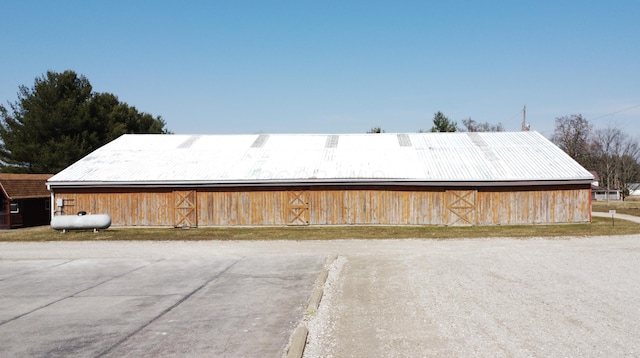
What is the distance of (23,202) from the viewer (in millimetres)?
32875

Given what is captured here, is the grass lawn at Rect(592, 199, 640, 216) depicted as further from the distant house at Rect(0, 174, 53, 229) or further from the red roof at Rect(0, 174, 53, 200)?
the red roof at Rect(0, 174, 53, 200)

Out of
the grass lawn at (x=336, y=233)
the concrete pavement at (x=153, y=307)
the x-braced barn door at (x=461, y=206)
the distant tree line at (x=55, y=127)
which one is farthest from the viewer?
the distant tree line at (x=55, y=127)

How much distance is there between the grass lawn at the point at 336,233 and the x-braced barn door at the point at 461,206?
1.34 m

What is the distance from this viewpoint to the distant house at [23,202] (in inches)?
1258

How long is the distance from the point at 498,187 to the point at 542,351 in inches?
924

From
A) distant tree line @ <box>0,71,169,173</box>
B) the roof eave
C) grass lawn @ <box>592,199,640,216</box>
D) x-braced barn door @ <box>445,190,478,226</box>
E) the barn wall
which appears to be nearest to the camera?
the roof eave

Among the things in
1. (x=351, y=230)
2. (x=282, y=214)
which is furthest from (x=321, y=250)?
(x=282, y=214)

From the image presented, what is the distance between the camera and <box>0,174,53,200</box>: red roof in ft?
105

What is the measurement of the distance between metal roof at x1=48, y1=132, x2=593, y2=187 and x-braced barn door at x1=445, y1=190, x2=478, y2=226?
2.74 feet

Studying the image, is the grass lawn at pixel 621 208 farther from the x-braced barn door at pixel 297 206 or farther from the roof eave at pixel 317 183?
the x-braced barn door at pixel 297 206

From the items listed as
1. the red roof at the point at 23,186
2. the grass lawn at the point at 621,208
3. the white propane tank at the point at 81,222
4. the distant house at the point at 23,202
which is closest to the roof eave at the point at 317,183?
the white propane tank at the point at 81,222

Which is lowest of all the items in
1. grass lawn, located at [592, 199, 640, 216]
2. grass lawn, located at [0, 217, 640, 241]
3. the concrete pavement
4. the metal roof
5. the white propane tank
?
grass lawn, located at [592, 199, 640, 216]

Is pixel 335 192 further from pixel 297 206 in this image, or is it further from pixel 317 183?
pixel 297 206

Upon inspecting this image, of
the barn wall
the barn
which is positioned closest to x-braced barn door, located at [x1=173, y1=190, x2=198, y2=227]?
the barn
